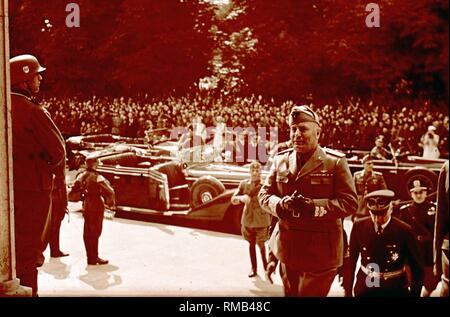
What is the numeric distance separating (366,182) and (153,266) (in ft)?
7.41

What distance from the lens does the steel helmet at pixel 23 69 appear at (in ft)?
13.9

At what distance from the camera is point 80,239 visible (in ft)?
20.2

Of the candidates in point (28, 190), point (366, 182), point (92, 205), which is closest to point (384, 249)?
point (366, 182)

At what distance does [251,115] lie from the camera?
6.57 metres

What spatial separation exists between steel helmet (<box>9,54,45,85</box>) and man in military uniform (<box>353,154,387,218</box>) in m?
3.29

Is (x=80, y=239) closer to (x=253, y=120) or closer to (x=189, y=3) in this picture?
(x=253, y=120)

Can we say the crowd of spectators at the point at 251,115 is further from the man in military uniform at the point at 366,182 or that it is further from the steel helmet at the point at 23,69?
the steel helmet at the point at 23,69

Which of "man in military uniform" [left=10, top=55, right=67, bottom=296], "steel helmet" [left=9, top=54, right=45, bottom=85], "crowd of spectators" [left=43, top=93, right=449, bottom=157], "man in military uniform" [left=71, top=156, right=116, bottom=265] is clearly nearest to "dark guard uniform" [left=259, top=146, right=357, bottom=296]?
"man in military uniform" [left=10, top=55, right=67, bottom=296]

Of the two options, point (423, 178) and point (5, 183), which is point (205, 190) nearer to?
point (423, 178)

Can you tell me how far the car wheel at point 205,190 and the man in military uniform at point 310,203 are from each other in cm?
295
